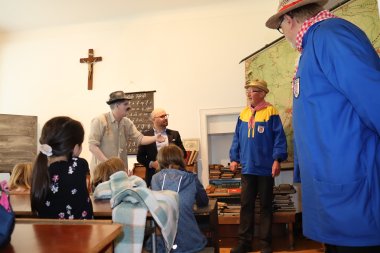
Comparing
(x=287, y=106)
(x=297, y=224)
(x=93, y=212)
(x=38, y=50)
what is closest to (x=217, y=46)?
(x=287, y=106)

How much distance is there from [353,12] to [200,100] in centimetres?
258

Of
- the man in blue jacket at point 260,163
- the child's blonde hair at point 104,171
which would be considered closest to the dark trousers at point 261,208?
the man in blue jacket at point 260,163

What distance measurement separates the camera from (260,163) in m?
3.19

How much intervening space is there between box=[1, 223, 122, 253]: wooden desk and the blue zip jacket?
234cm

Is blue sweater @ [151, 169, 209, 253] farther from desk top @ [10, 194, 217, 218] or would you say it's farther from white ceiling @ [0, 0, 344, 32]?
white ceiling @ [0, 0, 344, 32]

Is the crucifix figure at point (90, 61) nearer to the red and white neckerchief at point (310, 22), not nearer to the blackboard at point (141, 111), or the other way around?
the blackboard at point (141, 111)

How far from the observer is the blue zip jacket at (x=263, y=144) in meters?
3.19

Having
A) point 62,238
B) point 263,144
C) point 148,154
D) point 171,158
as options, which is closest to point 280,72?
point 263,144

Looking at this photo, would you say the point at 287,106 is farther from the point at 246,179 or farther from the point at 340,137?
the point at 340,137

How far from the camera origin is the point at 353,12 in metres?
2.84

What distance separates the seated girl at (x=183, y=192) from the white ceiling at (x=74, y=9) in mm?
3364

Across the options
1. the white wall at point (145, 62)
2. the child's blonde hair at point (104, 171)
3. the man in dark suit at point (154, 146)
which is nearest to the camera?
the child's blonde hair at point (104, 171)

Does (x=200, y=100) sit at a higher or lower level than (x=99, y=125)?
higher

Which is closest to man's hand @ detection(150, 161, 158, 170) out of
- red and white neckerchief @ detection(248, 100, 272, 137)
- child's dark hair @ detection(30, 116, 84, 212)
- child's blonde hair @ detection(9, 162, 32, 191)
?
red and white neckerchief @ detection(248, 100, 272, 137)
